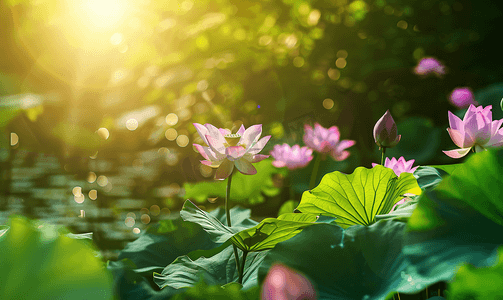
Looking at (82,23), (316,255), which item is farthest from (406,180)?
(82,23)

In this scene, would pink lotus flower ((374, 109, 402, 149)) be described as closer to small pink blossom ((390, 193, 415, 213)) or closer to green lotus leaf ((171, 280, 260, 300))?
small pink blossom ((390, 193, 415, 213))

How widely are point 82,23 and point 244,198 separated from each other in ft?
3.50

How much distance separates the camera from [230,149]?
1.76 feet

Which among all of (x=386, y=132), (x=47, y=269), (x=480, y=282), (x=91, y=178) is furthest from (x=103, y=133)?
(x=480, y=282)

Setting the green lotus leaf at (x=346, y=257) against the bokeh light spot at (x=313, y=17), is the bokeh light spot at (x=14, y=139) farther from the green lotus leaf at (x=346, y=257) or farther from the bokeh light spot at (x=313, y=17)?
the green lotus leaf at (x=346, y=257)

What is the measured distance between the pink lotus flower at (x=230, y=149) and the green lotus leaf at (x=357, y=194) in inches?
4.0

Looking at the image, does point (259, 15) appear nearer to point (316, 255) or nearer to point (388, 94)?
point (388, 94)

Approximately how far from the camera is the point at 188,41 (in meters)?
1.72

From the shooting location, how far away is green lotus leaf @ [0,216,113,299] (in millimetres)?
255

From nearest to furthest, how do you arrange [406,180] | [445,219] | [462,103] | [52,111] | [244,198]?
[445,219] → [406,180] → [244,198] → [462,103] → [52,111]

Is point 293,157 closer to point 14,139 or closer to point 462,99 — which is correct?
point 462,99

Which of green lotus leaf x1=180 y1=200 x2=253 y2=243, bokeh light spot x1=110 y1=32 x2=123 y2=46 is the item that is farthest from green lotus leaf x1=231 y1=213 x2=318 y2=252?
bokeh light spot x1=110 y1=32 x2=123 y2=46

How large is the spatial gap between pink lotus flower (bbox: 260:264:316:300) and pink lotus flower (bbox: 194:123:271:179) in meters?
0.26

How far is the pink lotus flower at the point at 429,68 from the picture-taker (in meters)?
2.13
